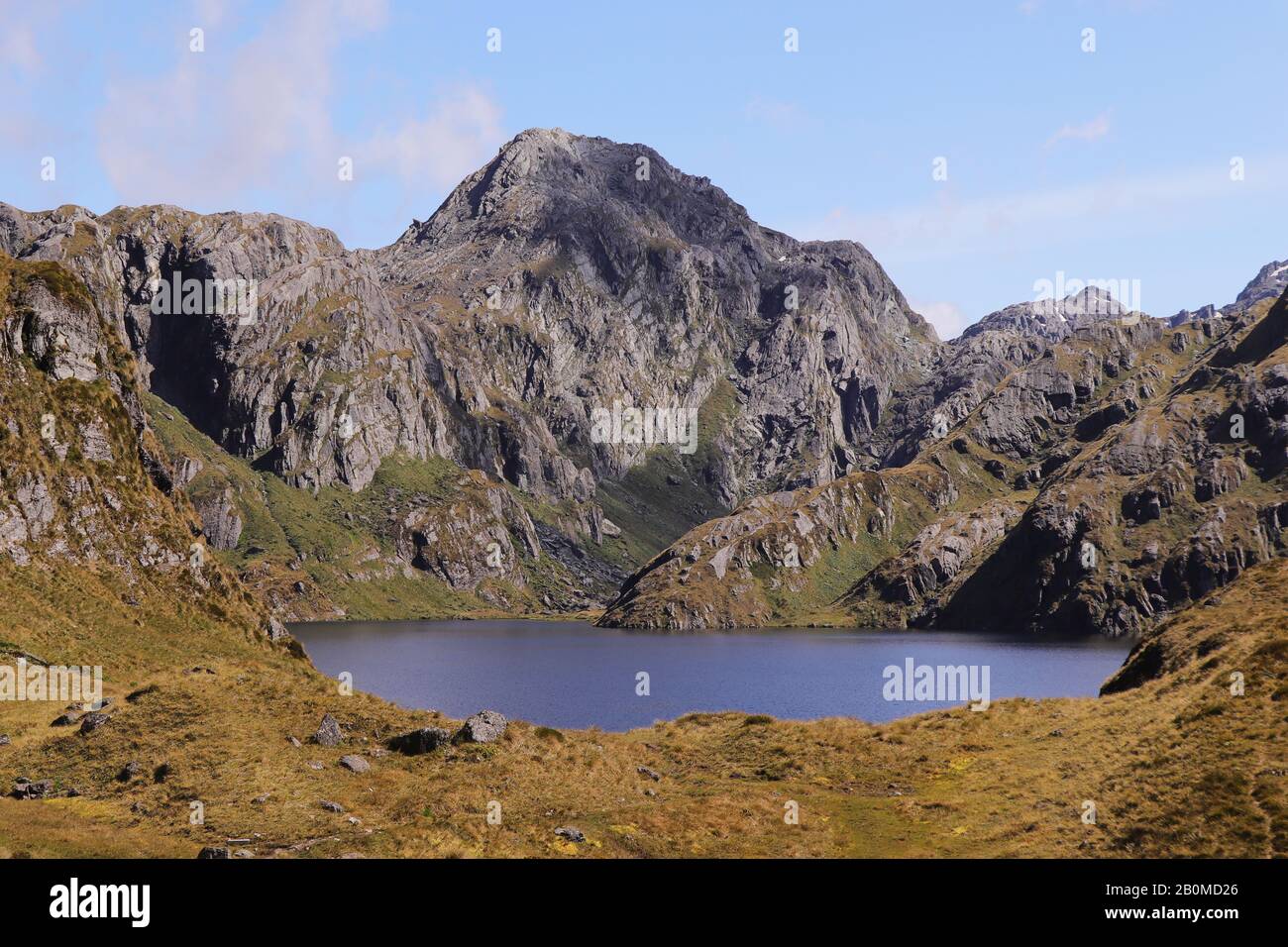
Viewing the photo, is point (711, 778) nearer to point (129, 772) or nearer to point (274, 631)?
point (129, 772)

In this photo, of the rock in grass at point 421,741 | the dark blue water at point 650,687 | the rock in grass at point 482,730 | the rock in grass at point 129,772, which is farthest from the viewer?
the dark blue water at point 650,687

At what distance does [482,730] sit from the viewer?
50.2 metres

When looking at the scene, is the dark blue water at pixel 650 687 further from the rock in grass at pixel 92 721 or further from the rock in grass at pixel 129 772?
the rock in grass at pixel 129 772

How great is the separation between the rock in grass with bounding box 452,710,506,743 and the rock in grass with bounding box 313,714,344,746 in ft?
18.5

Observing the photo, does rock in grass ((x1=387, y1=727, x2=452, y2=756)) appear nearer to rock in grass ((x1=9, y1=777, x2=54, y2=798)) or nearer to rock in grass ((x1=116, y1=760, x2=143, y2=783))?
rock in grass ((x1=116, y1=760, x2=143, y2=783))

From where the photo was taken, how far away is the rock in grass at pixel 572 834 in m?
36.3

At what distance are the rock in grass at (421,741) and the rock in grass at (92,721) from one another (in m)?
14.0

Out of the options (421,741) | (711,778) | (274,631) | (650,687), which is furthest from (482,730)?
(650,687)

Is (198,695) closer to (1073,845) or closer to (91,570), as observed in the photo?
(1073,845)

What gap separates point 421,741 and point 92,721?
1604 cm

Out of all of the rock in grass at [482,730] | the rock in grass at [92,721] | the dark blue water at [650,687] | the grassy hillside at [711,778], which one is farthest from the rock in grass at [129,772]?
the dark blue water at [650,687]

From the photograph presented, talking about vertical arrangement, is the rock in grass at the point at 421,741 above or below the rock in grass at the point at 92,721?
below

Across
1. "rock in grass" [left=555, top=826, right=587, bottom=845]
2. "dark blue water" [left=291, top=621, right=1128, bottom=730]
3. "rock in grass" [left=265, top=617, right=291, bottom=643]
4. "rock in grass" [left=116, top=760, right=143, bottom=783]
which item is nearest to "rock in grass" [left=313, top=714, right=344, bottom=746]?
"rock in grass" [left=116, top=760, right=143, bottom=783]

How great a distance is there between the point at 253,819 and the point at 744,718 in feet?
110
